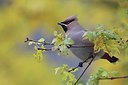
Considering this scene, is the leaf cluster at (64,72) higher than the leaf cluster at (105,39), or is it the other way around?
the leaf cluster at (105,39)

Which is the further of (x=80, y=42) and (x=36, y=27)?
(x=36, y=27)

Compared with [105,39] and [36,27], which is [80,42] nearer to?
[105,39]

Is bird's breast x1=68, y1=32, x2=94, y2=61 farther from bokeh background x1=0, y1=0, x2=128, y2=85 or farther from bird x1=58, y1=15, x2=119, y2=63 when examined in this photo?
bokeh background x1=0, y1=0, x2=128, y2=85

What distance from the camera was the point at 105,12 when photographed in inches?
54.7

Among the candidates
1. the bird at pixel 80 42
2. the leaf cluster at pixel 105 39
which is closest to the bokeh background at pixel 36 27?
the bird at pixel 80 42

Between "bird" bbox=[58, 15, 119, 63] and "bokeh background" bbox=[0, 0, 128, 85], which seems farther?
"bokeh background" bbox=[0, 0, 128, 85]

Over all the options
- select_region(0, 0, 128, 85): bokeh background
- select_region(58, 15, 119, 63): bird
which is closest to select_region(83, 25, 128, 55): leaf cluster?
select_region(58, 15, 119, 63): bird

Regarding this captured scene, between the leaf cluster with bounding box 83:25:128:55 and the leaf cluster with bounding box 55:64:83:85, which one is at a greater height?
the leaf cluster with bounding box 83:25:128:55

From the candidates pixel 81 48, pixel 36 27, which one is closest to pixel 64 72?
pixel 81 48

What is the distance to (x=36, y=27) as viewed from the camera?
1416 mm

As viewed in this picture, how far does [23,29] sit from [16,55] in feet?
0.29

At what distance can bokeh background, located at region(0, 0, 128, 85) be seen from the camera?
1381 millimetres

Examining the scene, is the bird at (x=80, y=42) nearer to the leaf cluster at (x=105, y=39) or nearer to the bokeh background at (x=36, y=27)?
the leaf cluster at (x=105, y=39)

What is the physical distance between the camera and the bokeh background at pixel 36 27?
1.38 m
